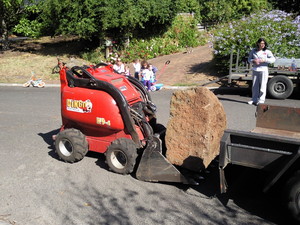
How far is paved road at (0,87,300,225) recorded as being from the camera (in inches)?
159

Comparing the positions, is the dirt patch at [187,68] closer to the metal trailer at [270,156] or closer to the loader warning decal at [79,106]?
the loader warning decal at [79,106]

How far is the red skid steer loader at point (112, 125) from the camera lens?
4754 millimetres

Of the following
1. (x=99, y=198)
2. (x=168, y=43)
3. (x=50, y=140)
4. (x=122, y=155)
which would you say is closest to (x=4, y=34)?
(x=168, y=43)

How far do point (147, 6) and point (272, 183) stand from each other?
15.4 m

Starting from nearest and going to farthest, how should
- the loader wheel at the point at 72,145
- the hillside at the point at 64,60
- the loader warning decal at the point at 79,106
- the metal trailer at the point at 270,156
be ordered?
the metal trailer at the point at 270,156
the loader warning decal at the point at 79,106
the loader wheel at the point at 72,145
the hillside at the point at 64,60

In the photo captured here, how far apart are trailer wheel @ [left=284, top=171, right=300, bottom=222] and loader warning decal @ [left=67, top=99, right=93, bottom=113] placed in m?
2.95

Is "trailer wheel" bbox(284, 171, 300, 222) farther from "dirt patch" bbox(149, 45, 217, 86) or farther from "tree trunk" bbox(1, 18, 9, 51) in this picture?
"tree trunk" bbox(1, 18, 9, 51)

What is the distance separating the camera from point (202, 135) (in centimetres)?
448

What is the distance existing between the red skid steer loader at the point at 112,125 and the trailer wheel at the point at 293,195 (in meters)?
1.33

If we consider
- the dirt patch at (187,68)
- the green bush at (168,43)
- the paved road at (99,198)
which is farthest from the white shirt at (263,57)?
the green bush at (168,43)

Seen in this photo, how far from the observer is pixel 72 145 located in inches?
214

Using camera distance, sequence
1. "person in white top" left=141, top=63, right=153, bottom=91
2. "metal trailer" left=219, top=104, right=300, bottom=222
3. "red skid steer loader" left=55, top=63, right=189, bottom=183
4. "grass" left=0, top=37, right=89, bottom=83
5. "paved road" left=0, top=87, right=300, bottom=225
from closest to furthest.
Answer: "metal trailer" left=219, top=104, right=300, bottom=222 → "paved road" left=0, top=87, right=300, bottom=225 → "red skid steer loader" left=55, top=63, right=189, bottom=183 → "person in white top" left=141, top=63, right=153, bottom=91 → "grass" left=0, top=37, right=89, bottom=83

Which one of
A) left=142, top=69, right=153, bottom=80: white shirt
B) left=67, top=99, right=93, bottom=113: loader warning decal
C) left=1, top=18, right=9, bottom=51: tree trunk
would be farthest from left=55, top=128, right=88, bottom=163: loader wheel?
left=1, top=18, right=9, bottom=51: tree trunk

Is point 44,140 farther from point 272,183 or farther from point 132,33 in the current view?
point 132,33
